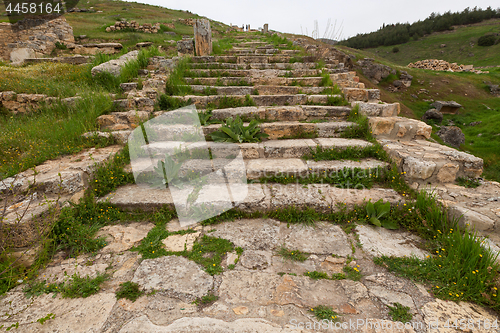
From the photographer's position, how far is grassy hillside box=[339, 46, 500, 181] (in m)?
9.69

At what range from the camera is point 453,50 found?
28.7 m

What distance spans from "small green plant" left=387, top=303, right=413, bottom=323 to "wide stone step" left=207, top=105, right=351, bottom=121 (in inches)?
135

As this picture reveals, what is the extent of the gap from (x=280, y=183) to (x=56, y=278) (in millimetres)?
2490

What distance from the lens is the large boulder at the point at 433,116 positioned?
12516 millimetres

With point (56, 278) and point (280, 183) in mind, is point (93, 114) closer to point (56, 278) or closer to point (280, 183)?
point (56, 278)

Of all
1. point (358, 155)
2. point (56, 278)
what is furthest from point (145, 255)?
point (358, 155)

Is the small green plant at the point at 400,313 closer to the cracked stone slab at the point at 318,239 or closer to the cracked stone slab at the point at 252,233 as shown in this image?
the cracked stone slab at the point at 318,239

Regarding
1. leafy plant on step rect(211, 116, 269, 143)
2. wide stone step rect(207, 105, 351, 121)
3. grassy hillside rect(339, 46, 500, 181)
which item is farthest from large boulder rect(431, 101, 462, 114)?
leafy plant on step rect(211, 116, 269, 143)

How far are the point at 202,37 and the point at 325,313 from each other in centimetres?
764

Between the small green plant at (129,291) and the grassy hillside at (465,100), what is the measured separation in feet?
39.0

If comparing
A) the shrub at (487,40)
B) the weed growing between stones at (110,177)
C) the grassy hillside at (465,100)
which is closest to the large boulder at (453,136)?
the grassy hillside at (465,100)

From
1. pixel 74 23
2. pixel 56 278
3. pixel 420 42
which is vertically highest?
pixel 420 42

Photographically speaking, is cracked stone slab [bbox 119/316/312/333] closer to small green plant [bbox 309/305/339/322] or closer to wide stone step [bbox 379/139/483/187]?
small green plant [bbox 309/305/339/322]

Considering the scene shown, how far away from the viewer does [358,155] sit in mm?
3445
